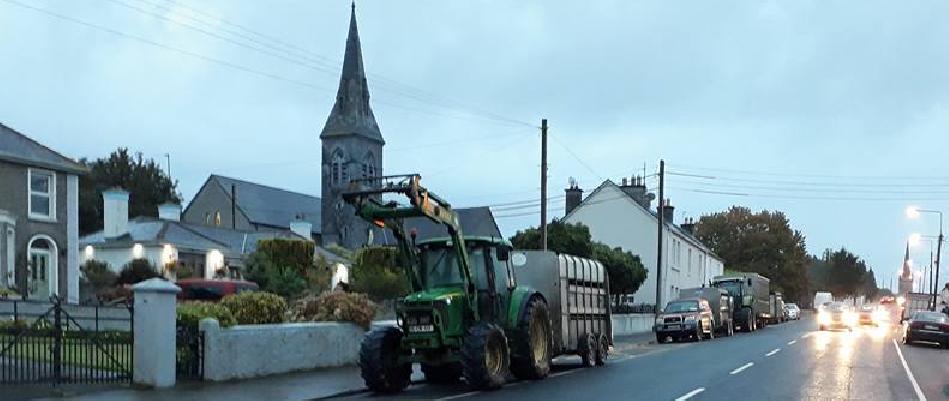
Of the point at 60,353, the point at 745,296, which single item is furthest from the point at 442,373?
the point at 745,296

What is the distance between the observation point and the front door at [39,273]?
33594 mm

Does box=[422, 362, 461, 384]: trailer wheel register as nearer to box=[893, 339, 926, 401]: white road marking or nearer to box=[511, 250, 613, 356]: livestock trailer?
box=[511, 250, 613, 356]: livestock trailer

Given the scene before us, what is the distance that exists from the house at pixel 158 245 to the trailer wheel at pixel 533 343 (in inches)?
1034

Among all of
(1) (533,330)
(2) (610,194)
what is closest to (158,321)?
(1) (533,330)

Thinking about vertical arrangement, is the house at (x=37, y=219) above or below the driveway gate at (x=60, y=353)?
above

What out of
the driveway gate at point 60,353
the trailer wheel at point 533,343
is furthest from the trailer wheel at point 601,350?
the driveway gate at point 60,353

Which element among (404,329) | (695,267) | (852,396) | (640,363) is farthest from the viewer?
(695,267)

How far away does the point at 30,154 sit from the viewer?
33812 millimetres

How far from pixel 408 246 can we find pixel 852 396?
824 cm

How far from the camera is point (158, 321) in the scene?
16.6 meters

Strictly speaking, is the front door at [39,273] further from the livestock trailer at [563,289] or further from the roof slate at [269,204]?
the roof slate at [269,204]

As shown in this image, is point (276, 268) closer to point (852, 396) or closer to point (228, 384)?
point (228, 384)

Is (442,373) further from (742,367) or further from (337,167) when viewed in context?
(337,167)

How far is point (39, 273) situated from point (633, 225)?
40806mm
